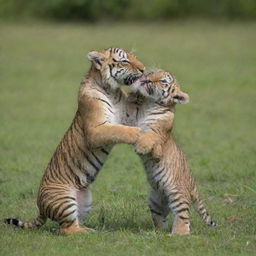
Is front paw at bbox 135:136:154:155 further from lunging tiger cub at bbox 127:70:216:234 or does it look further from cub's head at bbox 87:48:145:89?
cub's head at bbox 87:48:145:89

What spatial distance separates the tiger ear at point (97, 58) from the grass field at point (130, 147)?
19.2 inches

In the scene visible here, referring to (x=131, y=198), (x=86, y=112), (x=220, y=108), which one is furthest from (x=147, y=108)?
(x=220, y=108)

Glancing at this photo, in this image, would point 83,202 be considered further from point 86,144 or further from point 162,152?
Answer: point 162,152

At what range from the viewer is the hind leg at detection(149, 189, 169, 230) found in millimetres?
7648

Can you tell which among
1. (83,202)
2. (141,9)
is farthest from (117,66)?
(141,9)

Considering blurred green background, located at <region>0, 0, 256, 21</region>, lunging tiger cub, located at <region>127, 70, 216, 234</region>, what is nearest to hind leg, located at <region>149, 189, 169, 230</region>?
lunging tiger cub, located at <region>127, 70, 216, 234</region>

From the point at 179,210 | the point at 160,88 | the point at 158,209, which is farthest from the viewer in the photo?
the point at 158,209

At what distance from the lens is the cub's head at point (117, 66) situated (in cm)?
770

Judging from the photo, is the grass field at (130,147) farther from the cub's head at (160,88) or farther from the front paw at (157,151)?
the front paw at (157,151)

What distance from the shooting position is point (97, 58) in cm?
782

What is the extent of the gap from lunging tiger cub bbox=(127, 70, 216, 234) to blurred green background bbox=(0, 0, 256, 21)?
24.5 m

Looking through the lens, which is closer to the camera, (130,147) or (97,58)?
(97,58)

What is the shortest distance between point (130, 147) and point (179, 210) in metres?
5.16

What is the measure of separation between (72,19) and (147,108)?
2537cm
